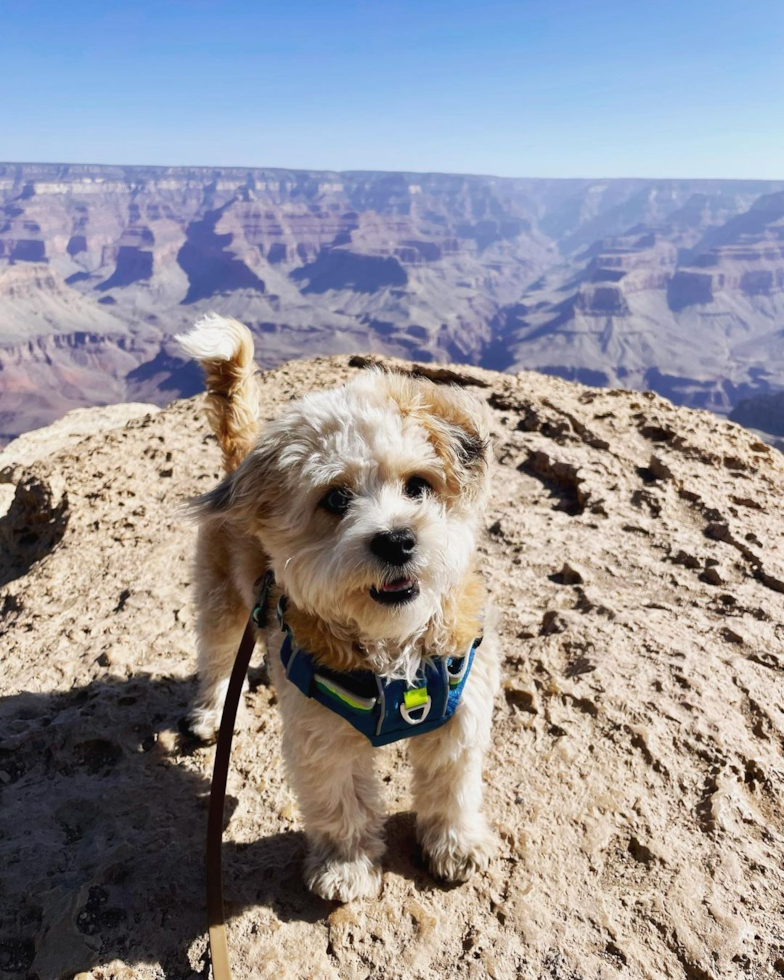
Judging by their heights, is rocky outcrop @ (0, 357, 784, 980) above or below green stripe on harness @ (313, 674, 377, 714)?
below

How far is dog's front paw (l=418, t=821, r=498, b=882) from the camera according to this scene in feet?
9.43

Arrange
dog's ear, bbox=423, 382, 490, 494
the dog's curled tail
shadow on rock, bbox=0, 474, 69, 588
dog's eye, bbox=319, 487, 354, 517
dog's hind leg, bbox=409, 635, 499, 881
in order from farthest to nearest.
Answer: shadow on rock, bbox=0, 474, 69, 588
the dog's curled tail
dog's hind leg, bbox=409, 635, 499, 881
dog's ear, bbox=423, 382, 490, 494
dog's eye, bbox=319, 487, 354, 517

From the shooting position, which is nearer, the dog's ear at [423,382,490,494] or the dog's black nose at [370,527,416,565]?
the dog's black nose at [370,527,416,565]

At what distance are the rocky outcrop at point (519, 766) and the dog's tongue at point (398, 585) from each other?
123cm

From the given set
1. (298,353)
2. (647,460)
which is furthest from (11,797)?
(298,353)

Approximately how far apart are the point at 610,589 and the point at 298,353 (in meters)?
183

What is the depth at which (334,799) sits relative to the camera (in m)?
2.81

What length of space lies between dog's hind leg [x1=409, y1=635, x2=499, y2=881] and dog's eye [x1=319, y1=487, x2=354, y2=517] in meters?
0.99

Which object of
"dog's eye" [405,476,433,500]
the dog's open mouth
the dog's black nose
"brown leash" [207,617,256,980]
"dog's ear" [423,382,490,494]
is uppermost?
"dog's ear" [423,382,490,494]

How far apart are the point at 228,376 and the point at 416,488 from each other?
5.12 feet

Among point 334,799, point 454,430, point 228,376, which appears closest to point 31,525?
point 228,376

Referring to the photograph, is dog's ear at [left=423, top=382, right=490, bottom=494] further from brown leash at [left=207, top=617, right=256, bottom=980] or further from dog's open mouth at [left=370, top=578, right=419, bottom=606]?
brown leash at [left=207, top=617, right=256, bottom=980]

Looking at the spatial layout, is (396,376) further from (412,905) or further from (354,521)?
(412,905)

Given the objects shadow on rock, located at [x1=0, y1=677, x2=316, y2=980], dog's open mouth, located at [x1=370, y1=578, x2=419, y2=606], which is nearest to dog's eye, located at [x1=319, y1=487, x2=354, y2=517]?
dog's open mouth, located at [x1=370, y1=578, x2=419, y2=606]
